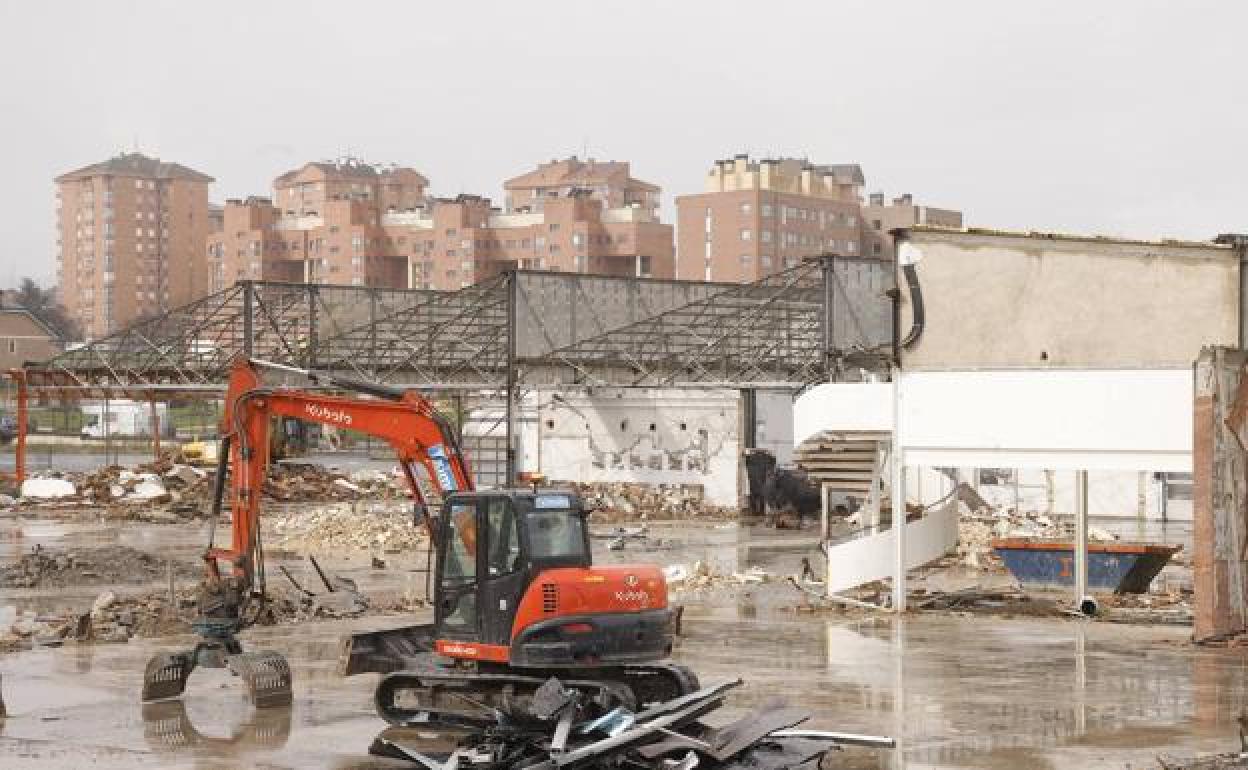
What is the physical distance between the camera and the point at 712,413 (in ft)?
190

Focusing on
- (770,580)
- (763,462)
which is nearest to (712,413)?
(763,462)

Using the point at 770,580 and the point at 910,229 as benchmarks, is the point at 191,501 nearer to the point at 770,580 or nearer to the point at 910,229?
the point at 770,580

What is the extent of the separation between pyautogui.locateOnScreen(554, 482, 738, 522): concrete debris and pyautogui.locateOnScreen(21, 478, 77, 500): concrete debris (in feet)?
52.5

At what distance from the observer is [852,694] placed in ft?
65.2

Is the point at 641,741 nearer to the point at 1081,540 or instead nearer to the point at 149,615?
the point at 149,615

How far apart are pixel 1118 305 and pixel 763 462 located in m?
30.7

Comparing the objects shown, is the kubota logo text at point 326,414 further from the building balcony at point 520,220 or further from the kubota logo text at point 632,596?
the building balcony at point 520,220

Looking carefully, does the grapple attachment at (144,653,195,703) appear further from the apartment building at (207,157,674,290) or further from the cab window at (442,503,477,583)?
the apartment building at (207,157,674,290)

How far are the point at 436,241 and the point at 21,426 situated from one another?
123061 mm

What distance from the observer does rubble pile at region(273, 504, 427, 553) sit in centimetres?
4291

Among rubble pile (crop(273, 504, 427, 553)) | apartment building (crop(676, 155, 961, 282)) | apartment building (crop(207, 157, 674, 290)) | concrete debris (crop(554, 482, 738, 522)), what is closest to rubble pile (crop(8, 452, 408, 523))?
rubble pile (crop(273, 504, 427, 553))

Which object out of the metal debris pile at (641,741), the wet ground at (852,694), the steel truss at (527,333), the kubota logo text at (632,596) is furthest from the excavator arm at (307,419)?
the steel truss at (527,333)

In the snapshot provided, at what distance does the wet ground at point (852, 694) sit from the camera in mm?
16375

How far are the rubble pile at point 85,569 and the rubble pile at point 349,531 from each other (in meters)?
5.24
